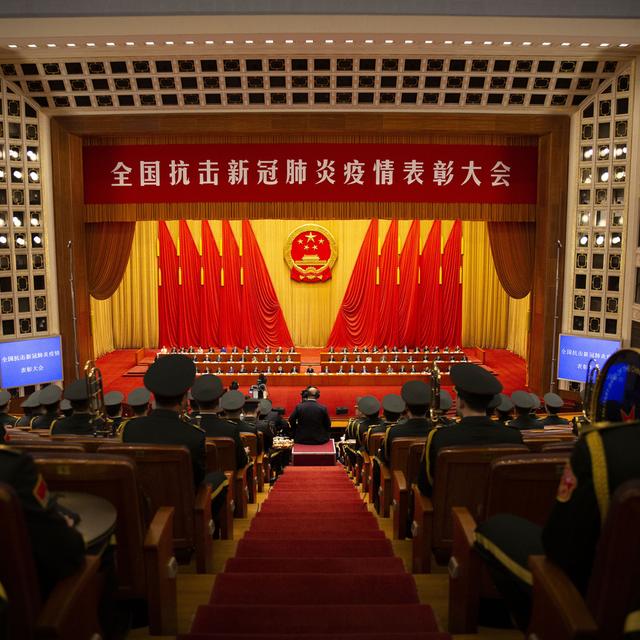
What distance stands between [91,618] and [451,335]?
14112 millimetres

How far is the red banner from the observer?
1023 centimetres

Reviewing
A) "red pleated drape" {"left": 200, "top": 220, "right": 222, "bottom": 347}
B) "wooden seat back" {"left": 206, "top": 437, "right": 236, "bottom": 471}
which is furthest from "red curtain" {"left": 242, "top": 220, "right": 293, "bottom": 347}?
"wooden seat back" {"left": 206, "top": 437, "right": 236, "bottom": 471}

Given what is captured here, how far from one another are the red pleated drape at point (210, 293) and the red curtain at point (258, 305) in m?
0.66

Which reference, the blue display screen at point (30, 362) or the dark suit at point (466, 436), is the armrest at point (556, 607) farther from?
the blue display screen at point (30, 362)

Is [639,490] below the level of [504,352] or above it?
above

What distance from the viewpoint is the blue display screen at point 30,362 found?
30.6ft

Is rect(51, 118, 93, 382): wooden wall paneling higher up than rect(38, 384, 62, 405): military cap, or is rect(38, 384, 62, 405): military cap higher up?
rect(51, 118, 93, 382): wooden wall paneling

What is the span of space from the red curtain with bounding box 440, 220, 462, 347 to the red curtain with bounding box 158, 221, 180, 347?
21.2 ft

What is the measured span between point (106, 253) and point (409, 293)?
24.2 ft

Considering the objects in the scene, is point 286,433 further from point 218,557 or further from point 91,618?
point 91,618

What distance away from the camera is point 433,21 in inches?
324

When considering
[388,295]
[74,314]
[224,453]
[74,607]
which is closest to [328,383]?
[388,295]

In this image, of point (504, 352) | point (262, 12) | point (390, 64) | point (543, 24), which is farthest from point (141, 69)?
point (504, 352)

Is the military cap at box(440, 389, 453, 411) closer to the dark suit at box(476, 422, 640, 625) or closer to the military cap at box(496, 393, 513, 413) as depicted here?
the military cap at box(496, 393, 513, 413)
